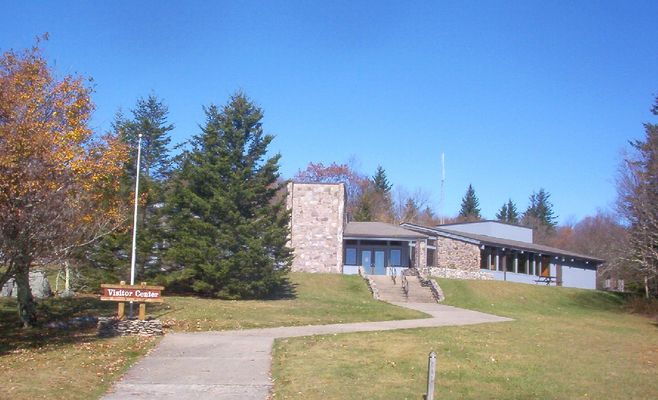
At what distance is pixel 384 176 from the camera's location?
86125 mm

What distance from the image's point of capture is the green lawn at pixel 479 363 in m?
11.1

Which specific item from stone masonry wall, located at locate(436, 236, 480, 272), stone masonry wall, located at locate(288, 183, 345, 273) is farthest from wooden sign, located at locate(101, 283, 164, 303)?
stone masonry wall, located at locate(436, 236, 480, 272)

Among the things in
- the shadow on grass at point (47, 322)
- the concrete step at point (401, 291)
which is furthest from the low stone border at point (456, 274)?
the shadow on grass at point (47, 322)

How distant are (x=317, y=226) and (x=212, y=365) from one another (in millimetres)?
28836

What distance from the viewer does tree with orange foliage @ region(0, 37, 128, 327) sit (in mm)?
14359

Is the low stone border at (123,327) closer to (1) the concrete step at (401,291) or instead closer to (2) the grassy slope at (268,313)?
(2) the grassy slope at (268,313)

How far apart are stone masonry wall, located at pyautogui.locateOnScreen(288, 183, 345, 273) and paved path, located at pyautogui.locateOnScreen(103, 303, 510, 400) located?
20.6 metres

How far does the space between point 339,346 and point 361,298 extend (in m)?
16.7

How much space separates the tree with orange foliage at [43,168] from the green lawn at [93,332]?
6.08 ft

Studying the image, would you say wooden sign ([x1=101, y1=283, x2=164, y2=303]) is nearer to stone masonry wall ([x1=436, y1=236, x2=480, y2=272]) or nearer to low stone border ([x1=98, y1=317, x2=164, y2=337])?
low stone border ([x1=98, y1=317, x2=164, y2=337])

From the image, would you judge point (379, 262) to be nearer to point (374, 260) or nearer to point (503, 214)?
point (374, 260)

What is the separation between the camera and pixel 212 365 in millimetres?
13742

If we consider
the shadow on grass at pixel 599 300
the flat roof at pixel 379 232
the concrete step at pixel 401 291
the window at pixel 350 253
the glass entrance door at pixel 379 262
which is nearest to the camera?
the concrete step at pixel 401 291

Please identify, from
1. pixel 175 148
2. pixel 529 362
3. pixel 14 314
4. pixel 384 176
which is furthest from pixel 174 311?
pixel 384 176
